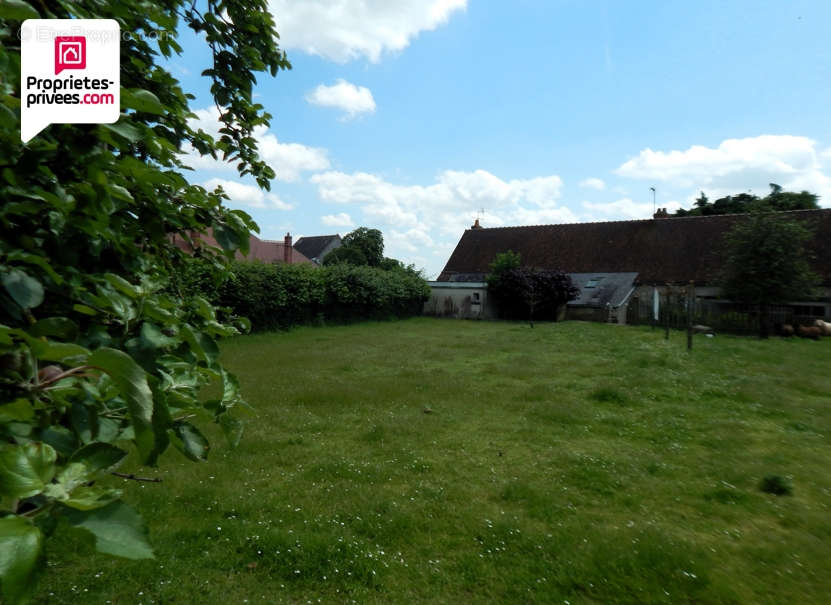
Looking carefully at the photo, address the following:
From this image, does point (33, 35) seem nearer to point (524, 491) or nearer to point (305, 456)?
point (524, 491)

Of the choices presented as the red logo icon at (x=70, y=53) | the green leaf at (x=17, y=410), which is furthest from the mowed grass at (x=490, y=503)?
the red logo icon at (x=70, y=53)

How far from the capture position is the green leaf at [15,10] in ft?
3.06

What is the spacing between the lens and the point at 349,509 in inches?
178

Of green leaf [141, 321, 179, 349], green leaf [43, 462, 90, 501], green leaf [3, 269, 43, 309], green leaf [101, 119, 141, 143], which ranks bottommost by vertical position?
green leaf [43, 462, 90, 501]

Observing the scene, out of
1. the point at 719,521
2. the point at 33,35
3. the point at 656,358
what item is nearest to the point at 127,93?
the point at 33,35

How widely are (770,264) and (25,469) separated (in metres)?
28.0

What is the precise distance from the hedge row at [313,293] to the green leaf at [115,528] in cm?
1593

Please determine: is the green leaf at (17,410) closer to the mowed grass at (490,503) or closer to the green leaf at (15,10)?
the mowed grass at (490,503)

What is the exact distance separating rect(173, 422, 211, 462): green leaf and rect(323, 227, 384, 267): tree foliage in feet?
163

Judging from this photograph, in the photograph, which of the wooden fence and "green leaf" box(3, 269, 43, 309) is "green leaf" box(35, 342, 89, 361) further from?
the wooden fence

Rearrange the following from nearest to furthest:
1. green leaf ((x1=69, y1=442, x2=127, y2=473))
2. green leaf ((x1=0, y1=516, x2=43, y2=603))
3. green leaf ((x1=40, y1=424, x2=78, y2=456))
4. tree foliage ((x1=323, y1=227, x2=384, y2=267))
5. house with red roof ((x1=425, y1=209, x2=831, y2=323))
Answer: green leaf ((x1=0, y1=516, x2=43, y2=603)) < green leaf ((x1=69, y1=442, x2=127, y2=473)) < green leaf ((x1=40, y1=424, x2=78, y2=456)) < house with red roof ((x1=425, y1=209, x2=831, y2=323)) < tree foliage ((x1=323, y1=227, x2=384, y2=267))

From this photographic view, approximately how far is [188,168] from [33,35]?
2.74 feet

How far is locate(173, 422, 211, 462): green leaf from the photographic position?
4.32 feet

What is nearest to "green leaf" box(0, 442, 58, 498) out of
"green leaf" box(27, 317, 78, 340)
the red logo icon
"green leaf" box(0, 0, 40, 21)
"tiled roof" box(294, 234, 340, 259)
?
"green leaf" box(27, 317, 78, 340)
